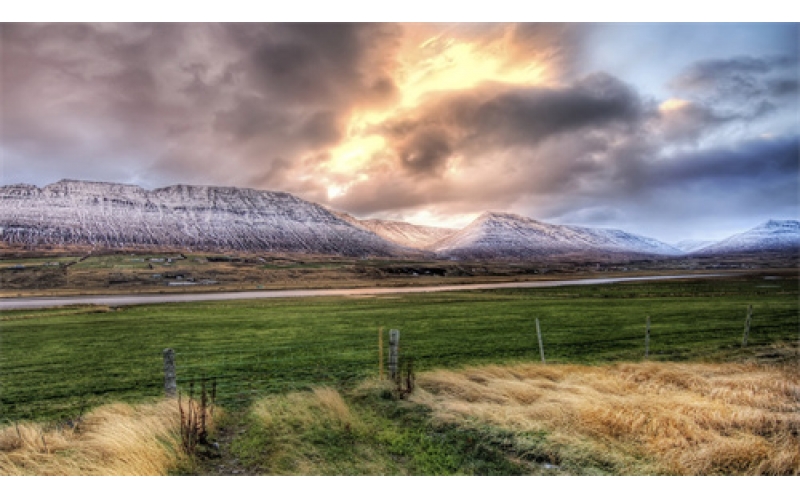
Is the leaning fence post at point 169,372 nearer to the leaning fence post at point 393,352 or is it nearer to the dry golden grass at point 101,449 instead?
the dry golden grass at point 101,449

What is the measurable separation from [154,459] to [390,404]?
453 centimetres

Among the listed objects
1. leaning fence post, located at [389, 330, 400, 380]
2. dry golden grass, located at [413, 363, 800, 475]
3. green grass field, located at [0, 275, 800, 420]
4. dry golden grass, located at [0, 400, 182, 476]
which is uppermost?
leaning fence post, located at [389, 330, 400, 380]

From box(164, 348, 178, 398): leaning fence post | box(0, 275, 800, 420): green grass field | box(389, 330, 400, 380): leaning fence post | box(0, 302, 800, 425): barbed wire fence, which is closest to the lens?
box(164, 348, 178, 398): leaning fence post

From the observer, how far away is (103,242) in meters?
196

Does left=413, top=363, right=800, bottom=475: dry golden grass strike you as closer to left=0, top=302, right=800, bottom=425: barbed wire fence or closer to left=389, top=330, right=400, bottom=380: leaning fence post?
left=389, top=330, right=400, bottom=380: leaning fence post

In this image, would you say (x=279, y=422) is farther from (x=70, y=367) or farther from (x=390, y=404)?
(x=70, y=367)

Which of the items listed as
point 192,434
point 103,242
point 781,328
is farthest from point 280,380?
point 103,242

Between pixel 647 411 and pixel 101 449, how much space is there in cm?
935

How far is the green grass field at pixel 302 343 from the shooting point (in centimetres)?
1298

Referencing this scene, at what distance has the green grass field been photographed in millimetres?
12984

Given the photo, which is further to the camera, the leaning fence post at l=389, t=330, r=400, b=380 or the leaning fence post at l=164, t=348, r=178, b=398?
the leaning fence post at l=389, t=330, r=400, b=380

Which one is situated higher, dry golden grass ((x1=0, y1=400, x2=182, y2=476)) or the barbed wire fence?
dry golden grass ((x1=0, y1=400, x2=182, y2=476))

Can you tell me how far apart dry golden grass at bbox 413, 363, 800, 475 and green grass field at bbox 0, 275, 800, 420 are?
400cm

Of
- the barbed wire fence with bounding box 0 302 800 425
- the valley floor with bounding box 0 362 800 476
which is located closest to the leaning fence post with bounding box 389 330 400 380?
the barbed wire fence with bounding box 0 302 800 425
